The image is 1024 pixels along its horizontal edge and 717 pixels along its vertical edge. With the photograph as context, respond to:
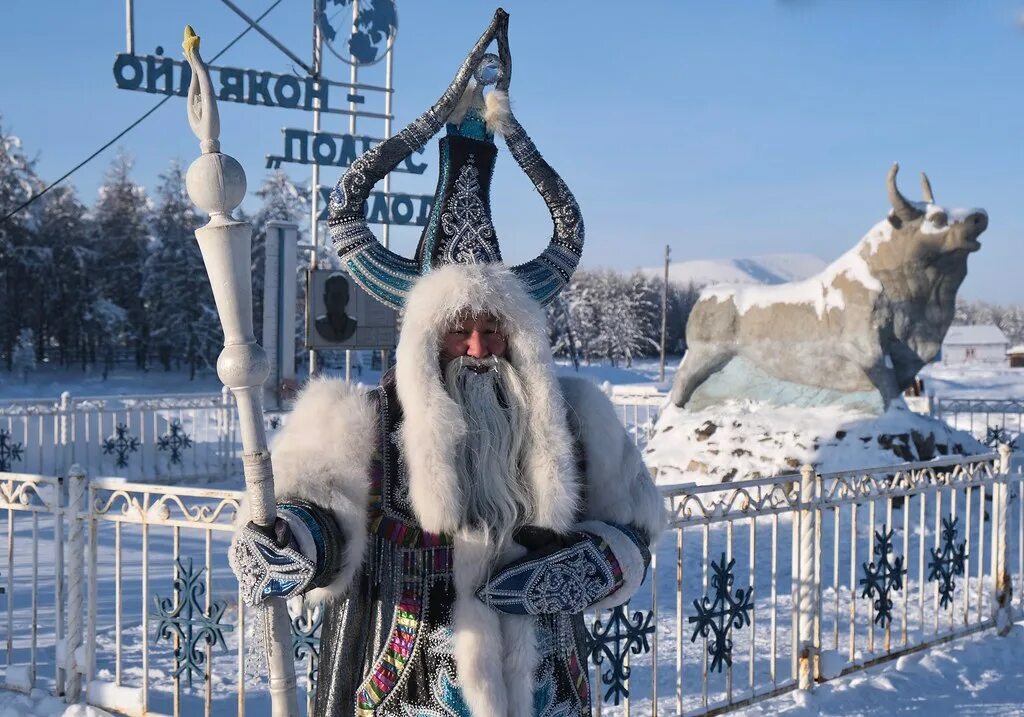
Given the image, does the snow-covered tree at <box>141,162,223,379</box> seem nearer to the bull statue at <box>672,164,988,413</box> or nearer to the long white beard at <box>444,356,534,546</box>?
the bull statue at <box>672,164,988,413</box>

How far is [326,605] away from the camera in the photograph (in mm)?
2123

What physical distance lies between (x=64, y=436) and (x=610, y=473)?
35.2ft

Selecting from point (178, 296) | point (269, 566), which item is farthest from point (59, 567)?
point (178, 296)

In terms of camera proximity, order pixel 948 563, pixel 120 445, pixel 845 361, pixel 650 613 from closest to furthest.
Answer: pixel 650 613, pixel 948 563, pixel 845 361, pixel 120 445

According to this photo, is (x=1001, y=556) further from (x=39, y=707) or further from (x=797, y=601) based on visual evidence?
(x=39, y=707)

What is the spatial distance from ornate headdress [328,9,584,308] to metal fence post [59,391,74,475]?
10129mm

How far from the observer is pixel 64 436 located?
36.1 feet

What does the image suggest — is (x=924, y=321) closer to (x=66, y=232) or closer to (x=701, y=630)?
(x=701, y=630)

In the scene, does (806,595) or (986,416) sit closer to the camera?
(806,595)

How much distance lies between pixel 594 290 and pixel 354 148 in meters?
52.9

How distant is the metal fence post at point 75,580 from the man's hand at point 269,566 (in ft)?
8.47

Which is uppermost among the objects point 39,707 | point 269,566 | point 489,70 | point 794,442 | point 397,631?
point 489,70

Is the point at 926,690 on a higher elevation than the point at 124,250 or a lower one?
lower

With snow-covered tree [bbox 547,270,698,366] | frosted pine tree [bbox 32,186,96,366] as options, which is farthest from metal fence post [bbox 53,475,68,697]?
snow-covered tree [bbox 547,270,698,366]
